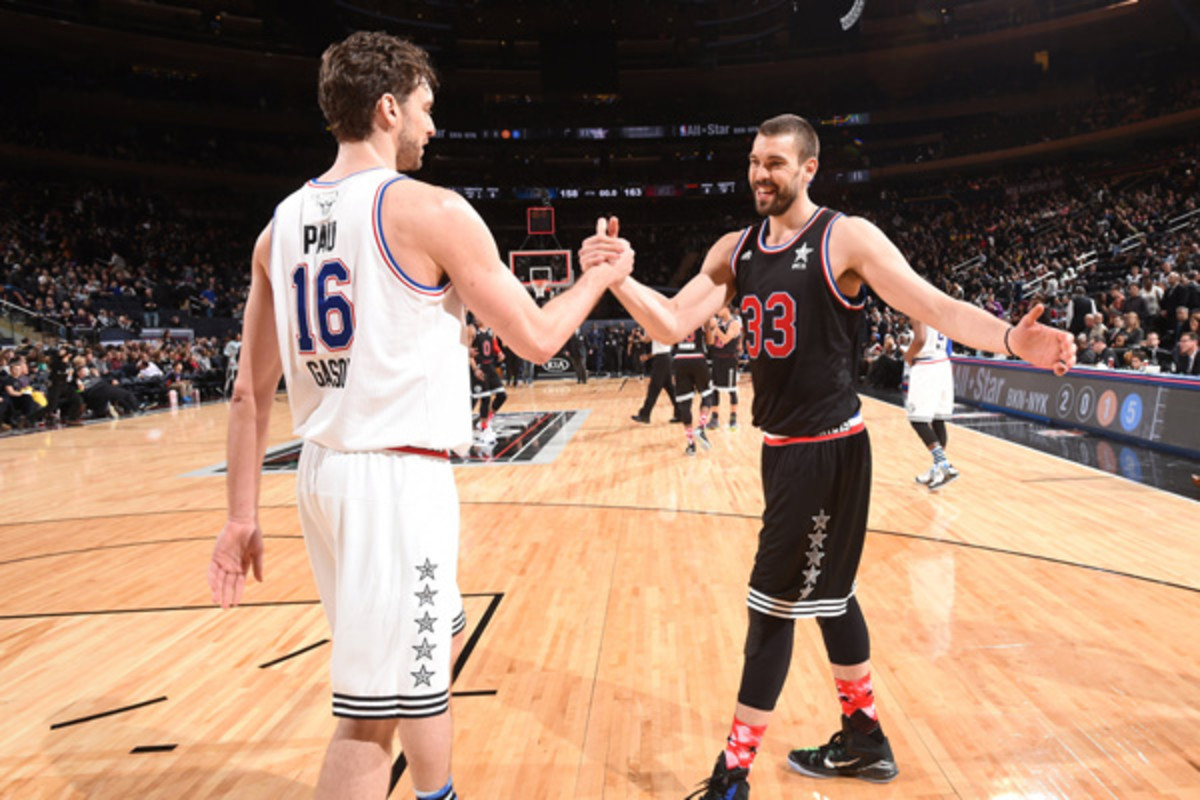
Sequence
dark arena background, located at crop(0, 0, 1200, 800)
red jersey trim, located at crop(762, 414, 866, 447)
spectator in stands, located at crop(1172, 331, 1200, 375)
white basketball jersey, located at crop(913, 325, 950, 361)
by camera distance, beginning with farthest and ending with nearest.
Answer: spectator in stands, located at crop(1172, 331, 1200, 375) < white basketball jersey, located at crop(913, 325, 950, 361) < dark arena background, located at crop(0, 0, 1200, 800) < red jersey trim, located at crop(762, 414, 866, 447)

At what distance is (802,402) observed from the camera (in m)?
2.53

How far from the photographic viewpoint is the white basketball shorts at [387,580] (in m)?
1.62

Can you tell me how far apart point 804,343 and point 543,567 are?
327 cm

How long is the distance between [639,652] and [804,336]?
200cm

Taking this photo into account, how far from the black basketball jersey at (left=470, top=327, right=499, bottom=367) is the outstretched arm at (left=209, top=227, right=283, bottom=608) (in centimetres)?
885

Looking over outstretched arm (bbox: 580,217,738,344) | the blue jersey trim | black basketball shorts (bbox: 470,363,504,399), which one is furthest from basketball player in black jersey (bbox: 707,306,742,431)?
the blue jersey trim

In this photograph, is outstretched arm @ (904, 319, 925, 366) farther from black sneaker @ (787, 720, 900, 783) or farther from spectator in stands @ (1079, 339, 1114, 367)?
spectator in stands @ (1079, 339, 1114, 367)

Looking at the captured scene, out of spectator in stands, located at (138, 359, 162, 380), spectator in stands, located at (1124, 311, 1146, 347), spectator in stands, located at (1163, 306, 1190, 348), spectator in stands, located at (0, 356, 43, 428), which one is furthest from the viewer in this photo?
spectator in stands, located at (138, 359, 162, 380)

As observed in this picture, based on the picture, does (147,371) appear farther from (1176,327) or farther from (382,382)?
(1176,327)

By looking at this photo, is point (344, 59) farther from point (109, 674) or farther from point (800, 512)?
point (109, 674)

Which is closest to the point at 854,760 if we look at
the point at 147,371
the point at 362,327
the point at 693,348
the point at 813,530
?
the point at 813,530

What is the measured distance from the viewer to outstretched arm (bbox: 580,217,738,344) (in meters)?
2.42

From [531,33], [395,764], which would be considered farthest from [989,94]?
[395,764]

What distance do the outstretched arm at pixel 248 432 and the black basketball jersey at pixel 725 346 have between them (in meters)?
9.43
